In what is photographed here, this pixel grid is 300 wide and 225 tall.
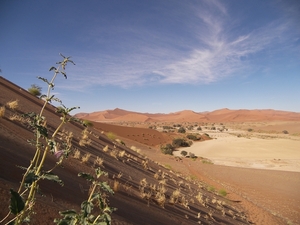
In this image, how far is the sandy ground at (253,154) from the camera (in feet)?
83.1

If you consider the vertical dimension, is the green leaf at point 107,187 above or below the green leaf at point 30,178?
below

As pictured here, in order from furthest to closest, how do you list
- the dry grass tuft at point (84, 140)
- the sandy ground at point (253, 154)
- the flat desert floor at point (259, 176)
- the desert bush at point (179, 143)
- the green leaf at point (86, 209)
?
the desert bush at point (179, 143) → the sandy ground at point (253, 154) → the flat desert floor at point (259, 176) → the dry grass tuft at point (84, 140) → the green leaf at point (86, 209)

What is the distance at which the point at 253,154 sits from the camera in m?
31.0

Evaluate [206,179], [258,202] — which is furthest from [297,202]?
[206,179]

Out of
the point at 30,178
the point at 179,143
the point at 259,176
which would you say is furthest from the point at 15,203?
the point at 179,143

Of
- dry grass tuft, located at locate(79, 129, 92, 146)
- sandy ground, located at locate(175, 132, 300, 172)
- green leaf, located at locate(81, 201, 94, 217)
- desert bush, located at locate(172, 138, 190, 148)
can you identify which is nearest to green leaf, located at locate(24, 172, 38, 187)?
green leaf, located at locate(81, 201, 94, 217)

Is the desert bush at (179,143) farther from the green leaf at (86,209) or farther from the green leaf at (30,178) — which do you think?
the green leaf at (30,178)

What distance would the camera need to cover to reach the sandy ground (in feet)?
83.1

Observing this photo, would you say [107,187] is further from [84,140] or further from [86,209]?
[84,140]

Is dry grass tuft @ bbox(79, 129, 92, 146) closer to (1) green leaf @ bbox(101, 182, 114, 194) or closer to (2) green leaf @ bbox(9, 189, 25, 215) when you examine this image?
(1) green leaf @ bbox(101, 182, 114, 194)

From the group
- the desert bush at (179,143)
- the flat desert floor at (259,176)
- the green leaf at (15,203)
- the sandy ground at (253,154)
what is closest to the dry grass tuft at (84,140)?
the green leaf at (15,203)

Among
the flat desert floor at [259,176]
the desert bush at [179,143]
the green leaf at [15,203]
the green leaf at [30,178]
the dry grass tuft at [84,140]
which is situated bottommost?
the flat desert floor at [259,176]

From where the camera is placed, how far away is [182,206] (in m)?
7.75

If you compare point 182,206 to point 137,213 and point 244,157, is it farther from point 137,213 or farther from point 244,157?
point 244,157
